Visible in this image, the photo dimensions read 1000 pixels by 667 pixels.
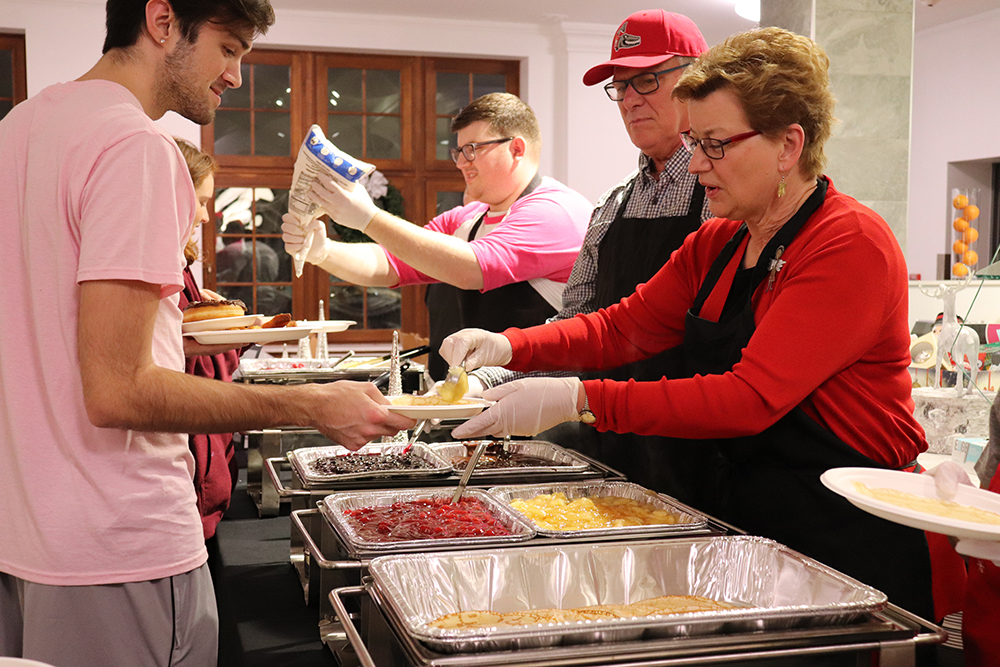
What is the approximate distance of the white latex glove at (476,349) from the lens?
1.90 meters

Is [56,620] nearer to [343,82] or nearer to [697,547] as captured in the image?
[697,547]

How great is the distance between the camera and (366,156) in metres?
6.77

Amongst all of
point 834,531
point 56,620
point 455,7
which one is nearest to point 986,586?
point 834,531

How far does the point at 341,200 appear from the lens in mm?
2555

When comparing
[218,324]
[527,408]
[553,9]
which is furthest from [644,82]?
[553,9]

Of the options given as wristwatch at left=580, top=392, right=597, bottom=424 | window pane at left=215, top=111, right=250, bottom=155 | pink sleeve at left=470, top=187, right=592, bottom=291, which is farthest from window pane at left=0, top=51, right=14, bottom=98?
wristwatch at left=580, top=392, right=597, bottom=424

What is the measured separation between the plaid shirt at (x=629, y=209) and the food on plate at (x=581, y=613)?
3.12 feet

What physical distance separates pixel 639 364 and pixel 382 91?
5166mm

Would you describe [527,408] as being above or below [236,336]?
below

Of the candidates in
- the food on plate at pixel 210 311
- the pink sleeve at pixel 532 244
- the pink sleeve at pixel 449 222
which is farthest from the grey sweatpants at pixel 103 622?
the pink sleeve at pixel 449 222

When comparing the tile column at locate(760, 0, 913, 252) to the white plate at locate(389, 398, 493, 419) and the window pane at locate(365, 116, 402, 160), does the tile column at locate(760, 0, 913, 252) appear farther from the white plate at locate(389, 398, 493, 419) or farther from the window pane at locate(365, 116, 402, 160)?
the white plate at locate(389, 398, 493, 419)

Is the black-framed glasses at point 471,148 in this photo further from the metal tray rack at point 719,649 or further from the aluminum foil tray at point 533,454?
the metal tray rack at point 719,649

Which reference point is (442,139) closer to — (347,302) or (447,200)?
(447,200)

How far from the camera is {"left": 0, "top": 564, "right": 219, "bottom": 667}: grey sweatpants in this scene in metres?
1.19
